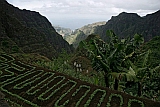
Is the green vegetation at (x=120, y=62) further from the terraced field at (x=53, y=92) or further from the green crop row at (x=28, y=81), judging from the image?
the green crop row at (x=28, y=81)

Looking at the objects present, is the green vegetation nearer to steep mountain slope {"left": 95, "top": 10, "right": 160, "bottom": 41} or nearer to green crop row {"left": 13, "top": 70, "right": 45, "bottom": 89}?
green crop row {"left": 13, "top": 70, "right": 45, "bottom": 89}

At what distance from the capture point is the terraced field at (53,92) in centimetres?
1380

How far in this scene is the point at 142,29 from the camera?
14788 centimetres

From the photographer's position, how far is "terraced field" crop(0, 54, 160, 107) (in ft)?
45.3

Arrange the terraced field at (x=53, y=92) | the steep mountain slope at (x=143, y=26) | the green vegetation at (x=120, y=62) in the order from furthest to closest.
Answer: the steep mountain slope at (x=143, y=26) → the green vegetation at (x=120, y=62) → the terraced field at (x=53, y=92)

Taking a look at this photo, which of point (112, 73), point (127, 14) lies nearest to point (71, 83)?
point (112, 73)

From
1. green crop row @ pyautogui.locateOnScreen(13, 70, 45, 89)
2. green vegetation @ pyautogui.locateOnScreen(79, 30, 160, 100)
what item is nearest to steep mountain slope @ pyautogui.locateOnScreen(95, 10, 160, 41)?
green vegetation @ pyautogui.locateOnScreen(79, 30, 160, 100)

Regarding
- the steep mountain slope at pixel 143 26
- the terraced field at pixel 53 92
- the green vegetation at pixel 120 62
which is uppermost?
the green vegetation at pixel 120 62

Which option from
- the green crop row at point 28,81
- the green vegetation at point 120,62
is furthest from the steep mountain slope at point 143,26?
the green crop row at point 28,81

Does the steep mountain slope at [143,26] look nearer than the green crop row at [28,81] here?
No

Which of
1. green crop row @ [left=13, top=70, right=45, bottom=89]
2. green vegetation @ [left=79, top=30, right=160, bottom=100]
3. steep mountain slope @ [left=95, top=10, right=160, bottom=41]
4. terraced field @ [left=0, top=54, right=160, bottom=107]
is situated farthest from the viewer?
steep mountain slope @ [left=95, top=10, right=160, bottom=41]

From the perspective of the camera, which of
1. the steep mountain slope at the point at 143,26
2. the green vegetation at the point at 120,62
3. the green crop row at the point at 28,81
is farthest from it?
the steep mountain slope at the point at 143,26

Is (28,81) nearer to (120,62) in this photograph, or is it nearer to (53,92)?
(53,92)

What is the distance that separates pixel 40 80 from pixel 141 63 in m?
8.86
